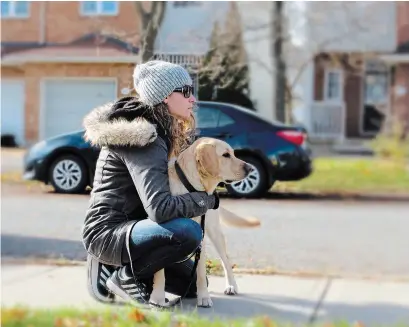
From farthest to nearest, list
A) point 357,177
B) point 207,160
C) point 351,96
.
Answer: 1. point 351,96
2. point 357,177
3. point 207,160

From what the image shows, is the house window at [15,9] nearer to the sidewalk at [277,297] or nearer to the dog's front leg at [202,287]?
the sidewalk at [277,297]

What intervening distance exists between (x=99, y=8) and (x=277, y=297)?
2.14 m

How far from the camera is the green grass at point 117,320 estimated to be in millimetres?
3346

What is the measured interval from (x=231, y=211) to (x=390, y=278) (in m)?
1.01

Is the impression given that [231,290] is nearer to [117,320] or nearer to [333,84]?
[117,320]

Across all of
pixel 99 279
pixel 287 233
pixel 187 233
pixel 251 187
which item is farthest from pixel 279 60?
pixel 99 279

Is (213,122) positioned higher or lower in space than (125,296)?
higher

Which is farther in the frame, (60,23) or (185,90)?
(60,23)

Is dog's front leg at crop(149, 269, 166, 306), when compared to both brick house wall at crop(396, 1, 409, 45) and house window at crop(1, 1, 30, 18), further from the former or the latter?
brick house wall at crop(396, 1, 409, 45)

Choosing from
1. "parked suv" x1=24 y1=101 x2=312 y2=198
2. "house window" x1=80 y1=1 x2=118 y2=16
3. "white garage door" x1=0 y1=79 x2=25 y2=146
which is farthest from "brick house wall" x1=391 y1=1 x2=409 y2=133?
"white garage door" x1=0 y1=79 x2=25 y2=146

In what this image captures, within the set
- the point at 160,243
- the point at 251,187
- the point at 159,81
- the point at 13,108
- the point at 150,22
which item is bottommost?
the point at 160,243

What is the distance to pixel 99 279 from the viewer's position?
367 centimetres

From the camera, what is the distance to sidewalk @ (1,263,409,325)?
3.51 m

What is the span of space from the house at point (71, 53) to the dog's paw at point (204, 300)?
53.8 inches
